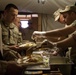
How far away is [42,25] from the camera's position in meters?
4.87

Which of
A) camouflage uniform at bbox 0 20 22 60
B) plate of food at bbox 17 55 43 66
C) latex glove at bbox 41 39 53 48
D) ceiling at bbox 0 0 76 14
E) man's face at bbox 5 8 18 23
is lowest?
plate of food at bbox 17 55 43 66

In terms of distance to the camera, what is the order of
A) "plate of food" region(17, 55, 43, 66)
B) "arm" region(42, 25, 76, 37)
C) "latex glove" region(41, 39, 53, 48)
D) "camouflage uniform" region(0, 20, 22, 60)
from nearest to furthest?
"plate of food" region(17, 55, 43, 66) → "latex glove" region(41, 39, 53, 48) → "arm" region(42, 25, 76, 37) → "camouflage uniform" region(0, 20, 22, 60)

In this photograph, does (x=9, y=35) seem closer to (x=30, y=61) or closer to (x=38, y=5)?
(x=38, y=5)

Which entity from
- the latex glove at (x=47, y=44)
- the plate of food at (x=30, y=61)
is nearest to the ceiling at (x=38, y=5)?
the latex glove at (x=47, y=44)

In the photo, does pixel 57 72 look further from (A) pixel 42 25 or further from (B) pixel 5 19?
(A) pixel 42 25

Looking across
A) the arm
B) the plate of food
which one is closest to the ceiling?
the arm

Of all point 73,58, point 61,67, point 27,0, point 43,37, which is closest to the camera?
point 61,67

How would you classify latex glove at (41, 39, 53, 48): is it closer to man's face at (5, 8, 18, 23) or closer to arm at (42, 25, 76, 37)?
arm at (42, 25, 76, 37)

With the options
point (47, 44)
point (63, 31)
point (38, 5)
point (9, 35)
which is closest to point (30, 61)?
point (47, 44)

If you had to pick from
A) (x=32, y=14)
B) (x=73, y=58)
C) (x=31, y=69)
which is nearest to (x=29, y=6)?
(x=32, y=14)

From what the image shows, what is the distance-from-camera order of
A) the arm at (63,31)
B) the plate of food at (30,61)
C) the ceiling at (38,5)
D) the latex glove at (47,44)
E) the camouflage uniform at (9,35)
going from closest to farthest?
1. the plate of food at (30,61)
2. the latex glove at (47,44)
3. the arm at (63,31)
4. the camouflage uniform at (9,35)
5. the ceiling at (38,5)

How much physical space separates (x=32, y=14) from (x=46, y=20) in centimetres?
37

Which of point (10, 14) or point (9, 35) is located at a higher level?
point (10, 14)

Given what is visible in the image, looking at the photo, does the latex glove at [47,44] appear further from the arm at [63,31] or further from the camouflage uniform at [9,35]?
the camouflage uniform at [9,35]
